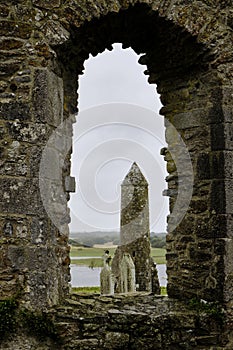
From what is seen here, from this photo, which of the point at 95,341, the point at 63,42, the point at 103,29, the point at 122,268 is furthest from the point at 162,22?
the point at 122,268

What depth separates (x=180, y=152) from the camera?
5.78 meters

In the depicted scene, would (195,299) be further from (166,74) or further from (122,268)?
(122,268)

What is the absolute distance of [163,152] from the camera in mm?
6055

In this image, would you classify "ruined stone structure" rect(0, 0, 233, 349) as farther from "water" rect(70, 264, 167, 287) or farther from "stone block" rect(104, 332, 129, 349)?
"water" rect(70, 264, 167, 287)

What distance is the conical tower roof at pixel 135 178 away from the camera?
1589 centimetres

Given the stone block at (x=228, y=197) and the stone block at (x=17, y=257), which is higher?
the stone block at (x=228, y=197)

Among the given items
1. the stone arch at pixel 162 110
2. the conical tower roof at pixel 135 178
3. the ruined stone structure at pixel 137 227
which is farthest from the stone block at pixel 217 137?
the conical tower roof at pixel 135 178

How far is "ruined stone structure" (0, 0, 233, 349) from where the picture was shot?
471 cm

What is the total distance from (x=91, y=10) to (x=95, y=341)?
3.18 metres

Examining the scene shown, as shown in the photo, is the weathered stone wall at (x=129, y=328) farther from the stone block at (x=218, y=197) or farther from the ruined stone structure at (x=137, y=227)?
the ruined stone structure at (x=137, y=227)

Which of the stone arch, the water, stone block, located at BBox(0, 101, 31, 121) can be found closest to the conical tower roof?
the water

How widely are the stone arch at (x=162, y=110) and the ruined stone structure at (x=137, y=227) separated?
386 inches

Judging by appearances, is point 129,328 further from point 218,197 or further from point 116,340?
point 218,197

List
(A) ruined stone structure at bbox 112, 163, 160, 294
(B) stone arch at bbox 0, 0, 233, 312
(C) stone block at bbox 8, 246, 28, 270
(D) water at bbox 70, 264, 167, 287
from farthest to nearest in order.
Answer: (D) water at bbox 70, 264, 167, 287 → (A) ruined stone structure at bbox 112, 163, 160, 294 → (B) stone arch at bbox 0, 0, 233, 312 → (C) stone block at bbox 8, 246, 28, 270
